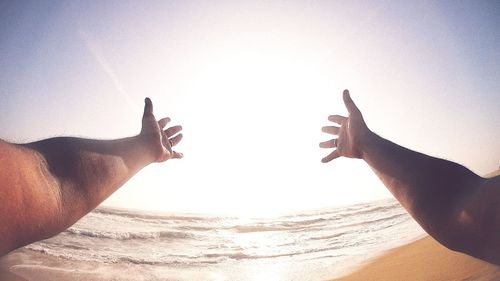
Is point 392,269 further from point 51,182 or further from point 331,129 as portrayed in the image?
point 51,182

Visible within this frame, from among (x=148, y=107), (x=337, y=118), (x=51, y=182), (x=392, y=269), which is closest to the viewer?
(x=51, y=182)

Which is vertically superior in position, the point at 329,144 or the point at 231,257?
the point at 329,144

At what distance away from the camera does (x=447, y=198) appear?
1.57m

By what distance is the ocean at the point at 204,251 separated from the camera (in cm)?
710

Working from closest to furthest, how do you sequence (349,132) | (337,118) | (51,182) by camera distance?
1. (51,182)
2. (349,132)
3. (337,118)

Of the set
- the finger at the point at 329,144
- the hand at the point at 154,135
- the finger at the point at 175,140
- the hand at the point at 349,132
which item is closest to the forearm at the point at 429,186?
the hand at the point at 349,132

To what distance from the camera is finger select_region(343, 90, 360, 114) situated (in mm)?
2946

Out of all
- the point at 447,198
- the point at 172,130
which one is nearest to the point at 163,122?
the point at 172,130

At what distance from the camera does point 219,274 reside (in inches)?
289

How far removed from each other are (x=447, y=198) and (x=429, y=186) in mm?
133

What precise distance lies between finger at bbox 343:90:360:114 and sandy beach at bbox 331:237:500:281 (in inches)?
111

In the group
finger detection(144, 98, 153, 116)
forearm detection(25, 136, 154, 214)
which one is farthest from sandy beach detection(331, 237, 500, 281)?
finger detection(144, 98, 153, 116)

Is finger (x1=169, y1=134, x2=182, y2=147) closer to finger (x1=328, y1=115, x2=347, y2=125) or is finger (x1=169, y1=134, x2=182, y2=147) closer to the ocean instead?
finger (x1=328, y1=115, x2=347, y2=125)

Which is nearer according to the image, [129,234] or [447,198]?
[447,198]
